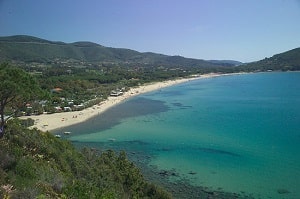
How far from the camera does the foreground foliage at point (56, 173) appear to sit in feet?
29.4

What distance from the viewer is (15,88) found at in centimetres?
1323

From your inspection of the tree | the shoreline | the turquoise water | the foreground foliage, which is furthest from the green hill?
the tree

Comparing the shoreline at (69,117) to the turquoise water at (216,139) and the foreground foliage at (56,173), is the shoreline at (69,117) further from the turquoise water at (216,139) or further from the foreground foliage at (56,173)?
the foreground foliage at (56,173)

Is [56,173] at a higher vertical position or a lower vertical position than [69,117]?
higher

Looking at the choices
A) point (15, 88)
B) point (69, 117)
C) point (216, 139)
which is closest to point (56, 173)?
point (15, 88)

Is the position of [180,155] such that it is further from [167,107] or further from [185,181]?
[167,107]

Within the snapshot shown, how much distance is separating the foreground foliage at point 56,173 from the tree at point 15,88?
3.16 feet

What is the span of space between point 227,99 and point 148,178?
47981mm

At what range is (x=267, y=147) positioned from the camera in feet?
99.9

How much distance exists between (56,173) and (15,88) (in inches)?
166

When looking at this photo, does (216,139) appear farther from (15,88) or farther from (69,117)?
(15,88)

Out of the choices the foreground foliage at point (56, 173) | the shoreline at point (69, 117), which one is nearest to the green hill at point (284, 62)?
the shoreline at point (69, 117)

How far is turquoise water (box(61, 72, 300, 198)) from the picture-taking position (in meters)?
22.8

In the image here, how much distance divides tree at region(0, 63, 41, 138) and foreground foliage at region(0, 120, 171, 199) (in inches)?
38.0
